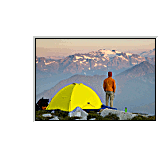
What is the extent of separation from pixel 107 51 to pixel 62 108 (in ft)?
11.5

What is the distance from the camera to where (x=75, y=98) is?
12492 mm

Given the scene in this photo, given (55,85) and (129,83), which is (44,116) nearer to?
(55,85)

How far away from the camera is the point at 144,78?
1346cm

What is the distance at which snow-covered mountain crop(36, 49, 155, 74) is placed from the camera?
1318 cm

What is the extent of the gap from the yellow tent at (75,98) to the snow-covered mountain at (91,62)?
4.16 feet

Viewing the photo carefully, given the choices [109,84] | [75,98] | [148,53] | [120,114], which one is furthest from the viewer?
[109,84]

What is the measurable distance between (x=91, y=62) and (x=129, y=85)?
2259 mm

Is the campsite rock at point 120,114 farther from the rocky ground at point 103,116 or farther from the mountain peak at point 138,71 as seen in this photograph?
the mountain peak at point 138,71

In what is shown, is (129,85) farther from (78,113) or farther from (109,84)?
(78,113)

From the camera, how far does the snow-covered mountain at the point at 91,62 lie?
13.2m

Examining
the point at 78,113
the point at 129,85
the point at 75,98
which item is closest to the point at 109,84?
the point at 129,85

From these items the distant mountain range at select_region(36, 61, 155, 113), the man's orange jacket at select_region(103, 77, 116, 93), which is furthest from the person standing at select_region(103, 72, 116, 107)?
the distant mountain range at select_region(36, 61, 155, 113)

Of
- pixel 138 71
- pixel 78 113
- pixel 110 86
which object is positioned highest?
pixel 138 71
